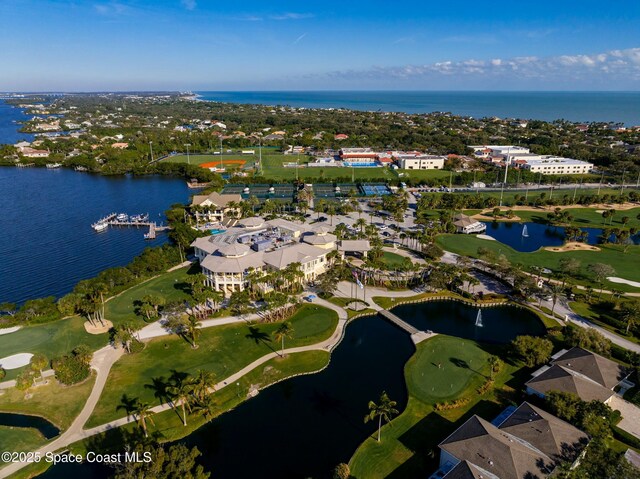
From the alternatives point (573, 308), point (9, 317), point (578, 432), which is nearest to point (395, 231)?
point (573, 308)

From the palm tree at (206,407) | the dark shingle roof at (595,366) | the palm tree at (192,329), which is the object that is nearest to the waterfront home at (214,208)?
the palm tree at (192,329)

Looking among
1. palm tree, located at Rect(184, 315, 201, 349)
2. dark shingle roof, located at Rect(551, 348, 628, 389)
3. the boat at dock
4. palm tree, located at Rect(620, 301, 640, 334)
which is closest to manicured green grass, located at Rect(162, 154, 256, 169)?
the boat at dock

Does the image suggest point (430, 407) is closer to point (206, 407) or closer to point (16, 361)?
point (206, 407)

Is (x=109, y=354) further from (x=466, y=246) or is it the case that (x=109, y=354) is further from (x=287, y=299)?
(x=466, y=246)

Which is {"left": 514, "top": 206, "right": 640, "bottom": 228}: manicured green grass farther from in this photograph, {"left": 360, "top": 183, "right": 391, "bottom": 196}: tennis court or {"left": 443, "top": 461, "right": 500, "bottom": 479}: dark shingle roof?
{"left": 443, "top": 461, "right": 500, "bottom": 479}: dark shingle roof

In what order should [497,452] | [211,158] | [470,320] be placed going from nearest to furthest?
[497,452]
[470,320]
[211,158]

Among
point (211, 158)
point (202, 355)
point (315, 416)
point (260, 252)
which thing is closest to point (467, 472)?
point (315, 416)
